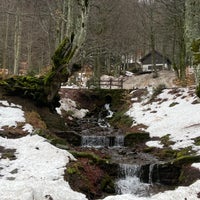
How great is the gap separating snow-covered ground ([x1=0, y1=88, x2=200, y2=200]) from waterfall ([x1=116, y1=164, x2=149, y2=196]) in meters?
2.19

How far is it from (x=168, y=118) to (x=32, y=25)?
23127 millimetres

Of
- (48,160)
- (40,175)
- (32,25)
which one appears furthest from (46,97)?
(32,25)

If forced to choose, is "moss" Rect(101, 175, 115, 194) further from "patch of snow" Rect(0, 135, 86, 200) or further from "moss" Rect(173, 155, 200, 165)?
"moss" Rect(173, 155, 200, 165)

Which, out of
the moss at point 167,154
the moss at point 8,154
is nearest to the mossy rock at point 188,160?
the moss at point 167,154

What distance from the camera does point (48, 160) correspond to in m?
12.4

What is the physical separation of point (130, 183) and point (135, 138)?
5.52 m

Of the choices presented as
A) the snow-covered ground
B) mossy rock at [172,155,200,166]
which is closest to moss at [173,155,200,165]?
mossy rock at [172,155,200,166]

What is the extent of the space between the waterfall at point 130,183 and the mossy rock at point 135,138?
4.72m

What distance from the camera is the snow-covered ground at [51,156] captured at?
9.47 meters

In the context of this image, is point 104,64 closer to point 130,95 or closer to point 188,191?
point 130,95

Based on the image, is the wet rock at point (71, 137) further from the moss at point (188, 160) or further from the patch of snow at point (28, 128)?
the moss at point (188, 160)

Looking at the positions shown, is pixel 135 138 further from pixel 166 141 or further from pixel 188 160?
pixel 188 160

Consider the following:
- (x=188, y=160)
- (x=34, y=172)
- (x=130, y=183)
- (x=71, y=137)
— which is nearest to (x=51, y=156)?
(x=34, y=172)

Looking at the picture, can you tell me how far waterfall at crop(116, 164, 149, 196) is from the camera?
13.2m
